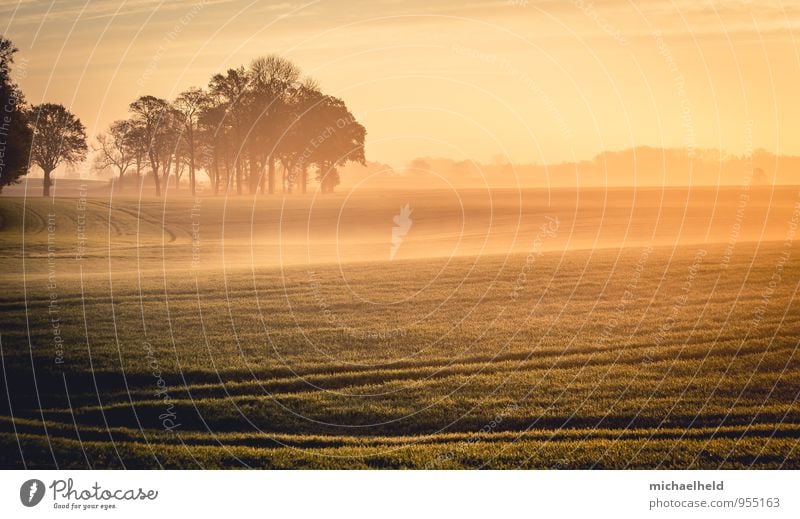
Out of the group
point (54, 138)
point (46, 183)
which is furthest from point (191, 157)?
point (46, 183)

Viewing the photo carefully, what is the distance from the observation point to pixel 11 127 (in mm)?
30594

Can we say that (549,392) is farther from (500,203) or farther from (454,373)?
(500,203)

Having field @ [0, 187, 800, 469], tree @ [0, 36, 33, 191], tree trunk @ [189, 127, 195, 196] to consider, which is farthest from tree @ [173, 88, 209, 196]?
tree @ [0, 36, 33, 191]

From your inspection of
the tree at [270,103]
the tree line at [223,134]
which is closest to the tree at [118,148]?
the tree line at [223,134]

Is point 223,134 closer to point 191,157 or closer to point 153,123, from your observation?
point 191,157

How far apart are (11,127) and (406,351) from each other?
17.8 meters

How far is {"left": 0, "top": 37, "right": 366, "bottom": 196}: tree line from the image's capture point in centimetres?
2923

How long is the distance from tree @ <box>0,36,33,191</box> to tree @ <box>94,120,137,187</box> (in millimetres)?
2884

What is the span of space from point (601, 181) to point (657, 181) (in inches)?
95.8

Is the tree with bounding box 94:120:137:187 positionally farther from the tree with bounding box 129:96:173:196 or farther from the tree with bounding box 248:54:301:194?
the tree with bounding box 248:54:301:194

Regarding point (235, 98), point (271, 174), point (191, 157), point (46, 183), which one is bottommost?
point (46, 183)

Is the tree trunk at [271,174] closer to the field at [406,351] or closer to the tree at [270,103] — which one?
the tree at [270,103]
